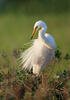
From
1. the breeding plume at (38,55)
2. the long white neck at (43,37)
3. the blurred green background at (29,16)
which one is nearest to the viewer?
the long white neck at (43,37)

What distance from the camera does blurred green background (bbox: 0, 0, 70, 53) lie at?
14281 millimetres

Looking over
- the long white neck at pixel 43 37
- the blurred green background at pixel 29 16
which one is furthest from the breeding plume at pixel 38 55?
the blurred green background at pixel 29 16

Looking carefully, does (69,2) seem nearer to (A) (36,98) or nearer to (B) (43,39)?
(B) (43,39)

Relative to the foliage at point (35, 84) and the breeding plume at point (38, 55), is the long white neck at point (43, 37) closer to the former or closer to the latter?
the breeding plume at point (38, 55)

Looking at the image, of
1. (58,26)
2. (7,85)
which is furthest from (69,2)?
(7,85)

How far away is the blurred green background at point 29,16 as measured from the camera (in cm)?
1428

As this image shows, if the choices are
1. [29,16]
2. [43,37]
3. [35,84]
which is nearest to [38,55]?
[43,37]

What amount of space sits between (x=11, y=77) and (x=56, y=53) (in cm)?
64

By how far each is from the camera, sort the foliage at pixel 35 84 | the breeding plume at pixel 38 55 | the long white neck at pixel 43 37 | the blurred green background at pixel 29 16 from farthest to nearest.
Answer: the blurred green background at pixel 29 16, the breeding plume at pixel 38 55, the long white neck at pixel 43 37, the foliage at pixel 35 84

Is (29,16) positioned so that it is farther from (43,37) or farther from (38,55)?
(43,37)

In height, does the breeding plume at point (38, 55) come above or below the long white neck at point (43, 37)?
below

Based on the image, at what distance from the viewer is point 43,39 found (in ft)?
19.9

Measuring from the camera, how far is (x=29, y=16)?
16219 millimetres

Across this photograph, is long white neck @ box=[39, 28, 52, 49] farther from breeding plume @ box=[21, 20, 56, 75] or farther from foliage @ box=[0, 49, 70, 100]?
foliage @ box=[0, 49, 70, 100]
